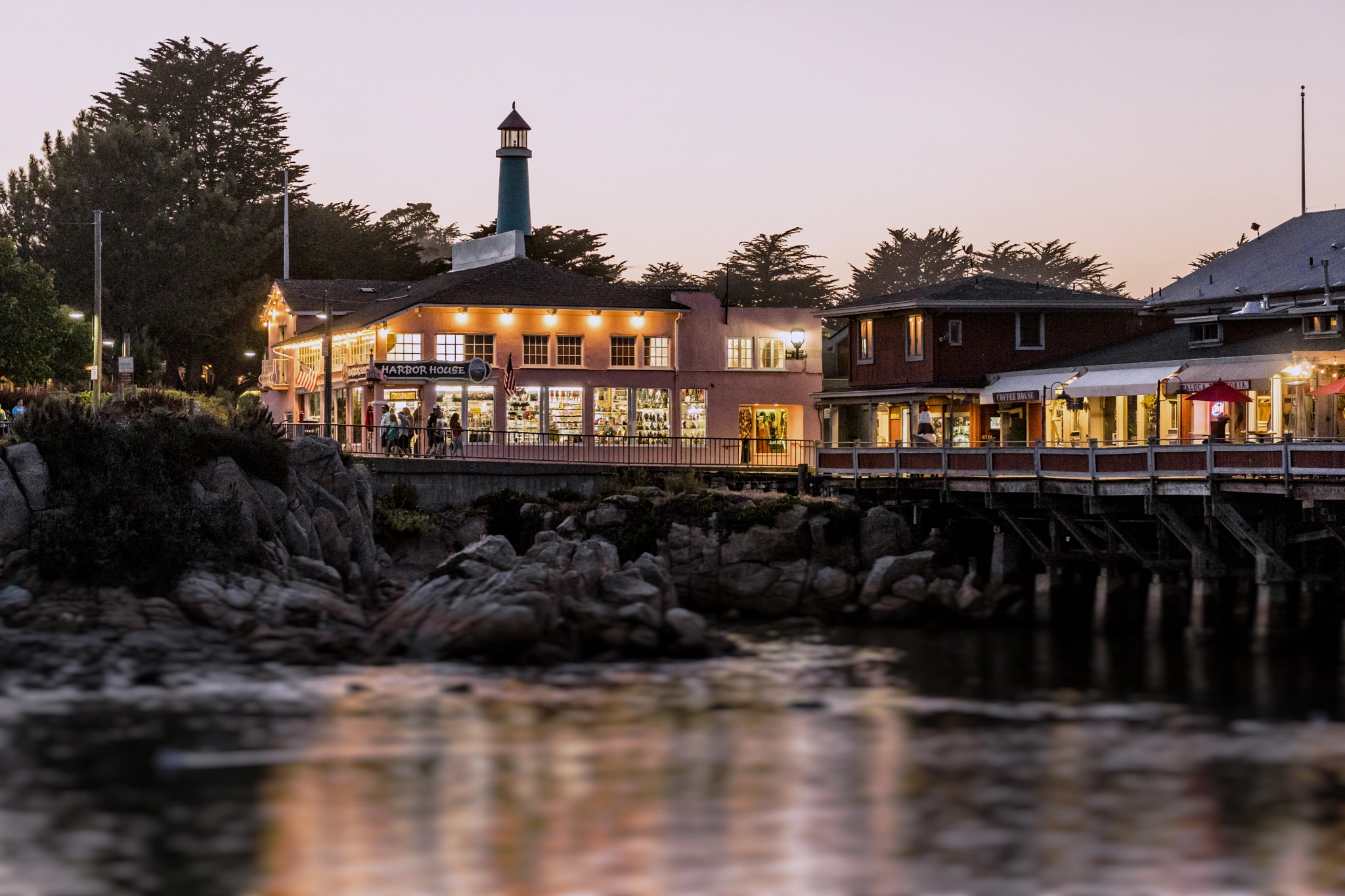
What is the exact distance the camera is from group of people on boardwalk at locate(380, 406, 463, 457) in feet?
195

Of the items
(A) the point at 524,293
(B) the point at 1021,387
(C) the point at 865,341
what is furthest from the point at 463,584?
(A) the point at 524,293

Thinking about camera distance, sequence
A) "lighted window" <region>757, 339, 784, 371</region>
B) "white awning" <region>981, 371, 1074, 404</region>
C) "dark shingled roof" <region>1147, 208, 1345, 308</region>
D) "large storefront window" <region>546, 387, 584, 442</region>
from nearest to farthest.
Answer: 1. "dark shingled roof" <region>1147, 208, 1345, 308</region>
2. "white awning" <region>981, 371, 1074, 404</region>
3. "large storefront window" <region>546, 387, 584, 442</region>
4. "lighted window" <region>757, 339, 784, 371</region>

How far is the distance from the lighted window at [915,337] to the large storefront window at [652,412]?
12.1 m

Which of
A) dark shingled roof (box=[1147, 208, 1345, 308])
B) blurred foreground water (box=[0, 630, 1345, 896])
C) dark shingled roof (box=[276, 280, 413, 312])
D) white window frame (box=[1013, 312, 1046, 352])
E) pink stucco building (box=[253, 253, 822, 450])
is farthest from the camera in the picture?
dark shingled roof (box=[276, 280, 413, 312])

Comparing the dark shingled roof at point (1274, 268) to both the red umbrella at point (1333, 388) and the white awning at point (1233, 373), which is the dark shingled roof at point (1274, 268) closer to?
the white awning at point (1233, 373)

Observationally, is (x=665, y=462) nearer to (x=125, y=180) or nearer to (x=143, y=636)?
(x=143, y=636)

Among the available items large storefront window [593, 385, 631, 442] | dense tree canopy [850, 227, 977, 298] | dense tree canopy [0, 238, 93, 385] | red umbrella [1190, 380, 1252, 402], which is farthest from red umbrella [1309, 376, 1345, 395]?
dense tree canopy [850, 227, 977, 298]

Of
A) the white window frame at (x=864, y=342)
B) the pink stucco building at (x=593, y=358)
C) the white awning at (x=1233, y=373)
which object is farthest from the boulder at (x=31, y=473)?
the white window frame at (x=864, y=342)

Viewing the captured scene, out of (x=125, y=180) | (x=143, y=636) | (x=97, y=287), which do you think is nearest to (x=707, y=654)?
(x=143, y=636)

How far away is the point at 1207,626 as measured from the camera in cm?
4041

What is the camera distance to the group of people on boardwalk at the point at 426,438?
59438mm

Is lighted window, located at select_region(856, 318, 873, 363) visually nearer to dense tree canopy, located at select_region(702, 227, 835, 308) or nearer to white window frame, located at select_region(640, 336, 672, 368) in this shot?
white window frame, located at select_region(640, 336, 672, 368)

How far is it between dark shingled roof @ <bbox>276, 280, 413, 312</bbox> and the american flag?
368 cm

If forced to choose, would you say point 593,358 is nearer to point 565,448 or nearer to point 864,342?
point 565,448
